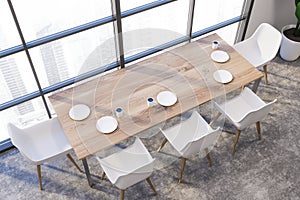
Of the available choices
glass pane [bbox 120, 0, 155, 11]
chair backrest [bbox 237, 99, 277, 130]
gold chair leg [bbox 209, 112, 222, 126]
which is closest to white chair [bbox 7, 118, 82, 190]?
glass pane [bbox 120, 0, 155, 11]

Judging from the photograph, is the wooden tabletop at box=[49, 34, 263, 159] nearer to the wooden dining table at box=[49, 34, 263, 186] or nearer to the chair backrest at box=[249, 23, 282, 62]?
the wooden dining table at box=[49, 34, 263, 186]

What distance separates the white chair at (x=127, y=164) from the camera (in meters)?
3.40

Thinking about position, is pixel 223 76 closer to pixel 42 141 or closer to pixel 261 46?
pixel 261 46

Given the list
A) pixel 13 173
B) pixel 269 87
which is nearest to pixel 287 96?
pixel 269 87

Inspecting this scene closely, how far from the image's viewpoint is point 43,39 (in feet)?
11.9

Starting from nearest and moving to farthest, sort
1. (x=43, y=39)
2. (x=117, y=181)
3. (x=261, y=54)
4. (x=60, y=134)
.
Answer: (x=117, y=181) → (x=43, y=39) → (x=60, y=134) → (x=261, y=54)

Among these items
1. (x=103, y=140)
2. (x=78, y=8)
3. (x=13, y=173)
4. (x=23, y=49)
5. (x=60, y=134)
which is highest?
(x=78, y=8)

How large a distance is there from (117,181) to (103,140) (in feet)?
1.31

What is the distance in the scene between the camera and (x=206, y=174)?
159 inches

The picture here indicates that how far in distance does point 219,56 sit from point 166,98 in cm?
85

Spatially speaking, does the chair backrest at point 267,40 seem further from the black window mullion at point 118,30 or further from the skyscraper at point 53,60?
the skyscraper at point 53,60

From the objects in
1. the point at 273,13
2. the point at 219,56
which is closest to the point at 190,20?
the point at 219,56

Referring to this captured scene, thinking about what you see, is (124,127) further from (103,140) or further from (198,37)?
(198,37)

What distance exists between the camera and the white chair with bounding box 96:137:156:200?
11.1ft
